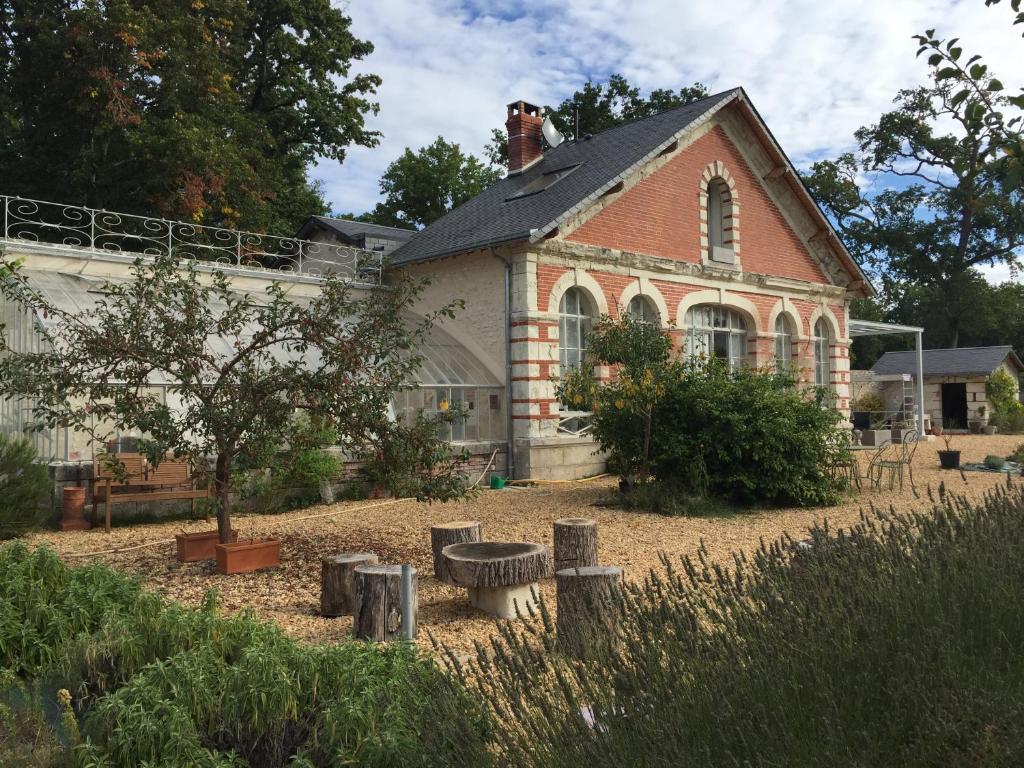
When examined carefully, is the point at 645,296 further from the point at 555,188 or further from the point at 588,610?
the point at 588,610

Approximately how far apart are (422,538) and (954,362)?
25.7 metres

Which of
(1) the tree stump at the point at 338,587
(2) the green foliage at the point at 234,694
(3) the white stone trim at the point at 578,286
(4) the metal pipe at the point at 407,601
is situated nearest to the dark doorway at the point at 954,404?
(3) the white stone trim at the point at 578,286

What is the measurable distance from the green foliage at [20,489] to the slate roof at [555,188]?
7.48 meters

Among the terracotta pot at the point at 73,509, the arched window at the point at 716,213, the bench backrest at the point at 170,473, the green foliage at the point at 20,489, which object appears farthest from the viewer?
the arched window at the point at 716,213

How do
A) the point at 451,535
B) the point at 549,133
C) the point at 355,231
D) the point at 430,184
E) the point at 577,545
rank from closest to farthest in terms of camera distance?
the point at 577,545 → the point at 451,535 → the point at 549,133 → the point at 355,231 → the point at 430,184

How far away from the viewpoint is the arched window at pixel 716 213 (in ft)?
57.9

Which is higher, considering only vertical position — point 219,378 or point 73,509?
point 219,378

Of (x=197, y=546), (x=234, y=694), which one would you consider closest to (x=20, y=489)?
(x=197, y=546)

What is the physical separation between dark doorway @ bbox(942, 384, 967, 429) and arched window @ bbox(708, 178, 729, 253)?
49.1 feet

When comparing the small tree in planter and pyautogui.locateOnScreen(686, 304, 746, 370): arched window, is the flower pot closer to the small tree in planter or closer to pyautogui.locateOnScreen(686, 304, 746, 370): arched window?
the small tree in planter

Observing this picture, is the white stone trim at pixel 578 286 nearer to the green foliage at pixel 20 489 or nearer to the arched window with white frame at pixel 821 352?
the arched window with white frame at pixel 821 352

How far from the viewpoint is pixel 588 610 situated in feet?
14.0

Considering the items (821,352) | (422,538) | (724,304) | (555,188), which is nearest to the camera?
(422,538)

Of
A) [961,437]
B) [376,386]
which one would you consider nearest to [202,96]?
[376,386]
